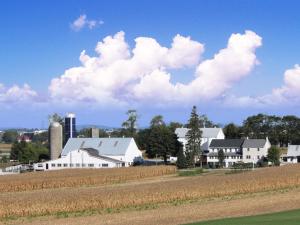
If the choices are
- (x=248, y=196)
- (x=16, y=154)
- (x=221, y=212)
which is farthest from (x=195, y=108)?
(x=221, y=212)

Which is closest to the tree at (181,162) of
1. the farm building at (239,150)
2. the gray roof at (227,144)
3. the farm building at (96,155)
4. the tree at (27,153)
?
the farm building at (96,155)

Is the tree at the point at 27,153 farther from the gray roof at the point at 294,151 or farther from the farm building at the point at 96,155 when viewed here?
the gray roof at the point at 294,151

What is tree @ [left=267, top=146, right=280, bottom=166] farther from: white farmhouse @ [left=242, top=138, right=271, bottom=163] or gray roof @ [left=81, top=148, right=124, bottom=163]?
gray roof @ [left=81, top=148, right=124, bottom=163]

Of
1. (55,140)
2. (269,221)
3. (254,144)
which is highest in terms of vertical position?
(55,140)

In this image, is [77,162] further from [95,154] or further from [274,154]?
[274,154]

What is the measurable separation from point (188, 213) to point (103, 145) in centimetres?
8822

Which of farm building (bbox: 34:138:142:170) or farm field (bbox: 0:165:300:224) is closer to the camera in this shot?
farm field (bbox: 0:165:300:224)

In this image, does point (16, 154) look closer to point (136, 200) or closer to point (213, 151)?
point (213, 151)

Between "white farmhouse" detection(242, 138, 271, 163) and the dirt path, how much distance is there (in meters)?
76.0

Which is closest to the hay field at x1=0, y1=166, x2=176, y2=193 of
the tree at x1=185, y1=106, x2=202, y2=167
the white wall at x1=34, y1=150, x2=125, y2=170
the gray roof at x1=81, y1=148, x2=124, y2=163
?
the tree at x1=185, y1=106, x2=202, y2=167

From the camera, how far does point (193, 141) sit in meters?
116

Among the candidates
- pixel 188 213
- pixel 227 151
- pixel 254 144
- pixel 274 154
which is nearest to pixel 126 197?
pixel 188 213

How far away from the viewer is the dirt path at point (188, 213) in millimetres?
33000

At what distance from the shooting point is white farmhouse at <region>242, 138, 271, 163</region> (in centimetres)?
12019
